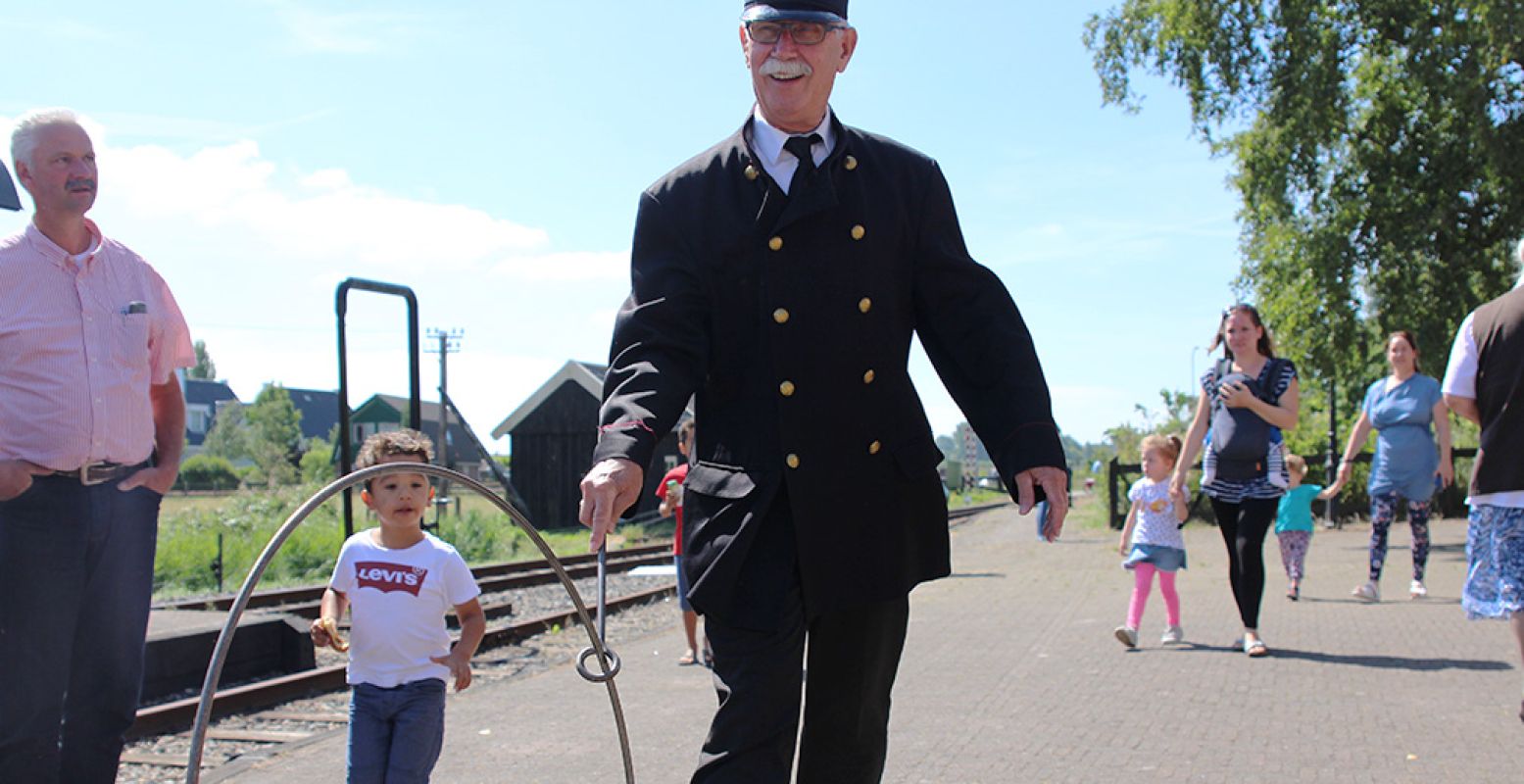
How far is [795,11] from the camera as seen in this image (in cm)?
333

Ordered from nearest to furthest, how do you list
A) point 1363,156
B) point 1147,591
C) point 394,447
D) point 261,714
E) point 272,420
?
point 394,447
point 261,714
point 1147,591
point 1363,156
point 272,420

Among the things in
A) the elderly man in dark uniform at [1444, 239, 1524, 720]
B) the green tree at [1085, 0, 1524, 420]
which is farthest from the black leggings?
the green tree at [1085, 0, 1524, 420]

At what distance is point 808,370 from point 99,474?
2.55 meters

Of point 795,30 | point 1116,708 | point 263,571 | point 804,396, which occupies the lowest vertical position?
point 1116,708

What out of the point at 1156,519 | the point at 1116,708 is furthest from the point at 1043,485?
the point at 1156,519

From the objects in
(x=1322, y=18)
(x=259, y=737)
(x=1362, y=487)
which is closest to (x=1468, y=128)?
(x=1322, y=18)

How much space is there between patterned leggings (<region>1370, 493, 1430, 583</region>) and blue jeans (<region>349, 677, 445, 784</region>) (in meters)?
8.64

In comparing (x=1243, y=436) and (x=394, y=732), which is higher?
(x=1243, y=436)

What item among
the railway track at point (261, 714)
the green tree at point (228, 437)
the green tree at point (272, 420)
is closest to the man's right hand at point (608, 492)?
the railway track at point (261, 714)

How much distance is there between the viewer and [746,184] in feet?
11.2

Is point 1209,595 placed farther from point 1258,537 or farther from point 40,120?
point 40,120

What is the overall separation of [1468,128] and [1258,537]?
48.4 ft

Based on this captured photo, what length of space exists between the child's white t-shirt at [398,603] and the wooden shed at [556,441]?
46.2 m

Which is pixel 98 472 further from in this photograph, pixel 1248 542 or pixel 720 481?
pixel 1248 542
